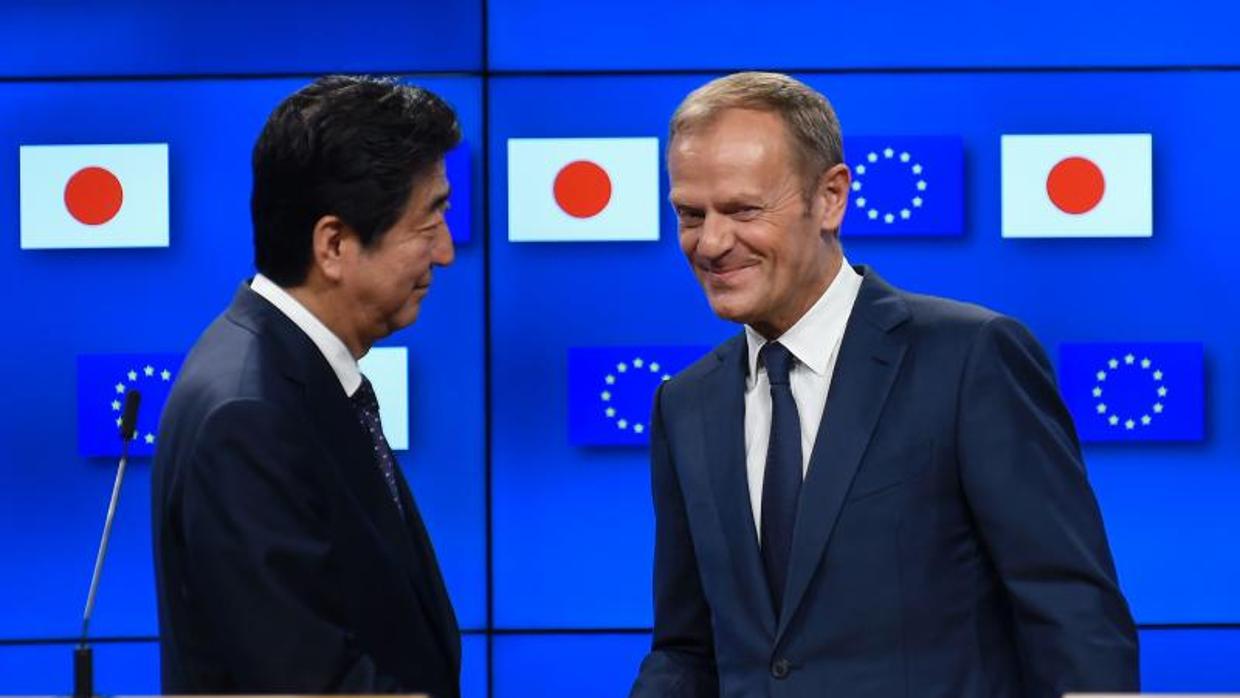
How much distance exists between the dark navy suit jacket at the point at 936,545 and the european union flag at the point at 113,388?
6.74ft

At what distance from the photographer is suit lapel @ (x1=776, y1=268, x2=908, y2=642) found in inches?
81.5

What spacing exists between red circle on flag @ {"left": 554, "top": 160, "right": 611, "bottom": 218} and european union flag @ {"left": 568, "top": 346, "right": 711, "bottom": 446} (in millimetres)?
301

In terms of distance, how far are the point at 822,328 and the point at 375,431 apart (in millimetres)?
552

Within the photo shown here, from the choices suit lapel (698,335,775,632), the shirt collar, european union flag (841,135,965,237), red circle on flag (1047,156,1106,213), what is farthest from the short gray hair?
red circle on flag (1047,156,1106,213)

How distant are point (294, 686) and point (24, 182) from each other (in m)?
2.33

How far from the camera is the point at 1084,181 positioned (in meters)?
3.83

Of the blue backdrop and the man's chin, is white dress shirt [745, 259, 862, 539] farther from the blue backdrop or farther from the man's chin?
the blue backdrop

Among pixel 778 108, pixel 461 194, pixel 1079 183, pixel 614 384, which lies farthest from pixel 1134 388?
pixel 778 108

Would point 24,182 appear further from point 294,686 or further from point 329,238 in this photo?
point 294,686

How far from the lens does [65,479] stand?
12.9 ft

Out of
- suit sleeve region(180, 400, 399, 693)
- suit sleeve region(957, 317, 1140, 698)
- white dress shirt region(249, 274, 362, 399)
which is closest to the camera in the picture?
suit sleeve region(180, 400, 399, 693)

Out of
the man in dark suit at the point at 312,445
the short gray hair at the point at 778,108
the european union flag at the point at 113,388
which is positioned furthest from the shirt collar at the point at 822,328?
the european union flag at the point at 113,388

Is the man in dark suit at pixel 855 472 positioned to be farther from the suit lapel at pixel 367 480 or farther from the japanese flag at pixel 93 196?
the japanese flag at pixel 93 196

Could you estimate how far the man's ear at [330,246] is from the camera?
82.8 inches
